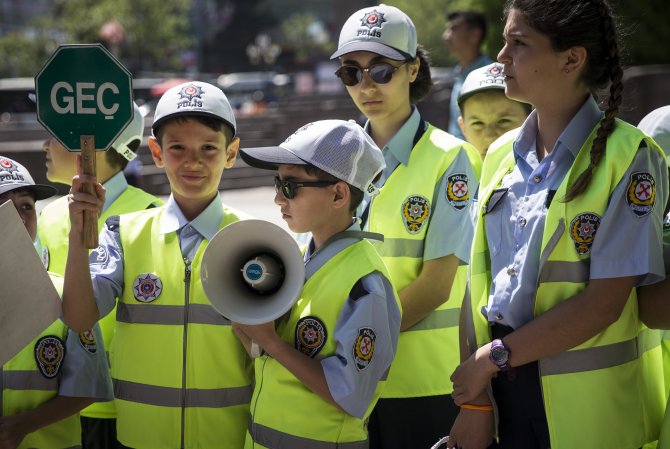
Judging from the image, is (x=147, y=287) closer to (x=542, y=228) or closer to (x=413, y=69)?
(x=542, y=228)

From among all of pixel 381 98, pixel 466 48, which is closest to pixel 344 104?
pixel 466 48

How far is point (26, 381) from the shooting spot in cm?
371

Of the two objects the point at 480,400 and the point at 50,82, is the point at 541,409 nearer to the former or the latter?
the point at 480,400

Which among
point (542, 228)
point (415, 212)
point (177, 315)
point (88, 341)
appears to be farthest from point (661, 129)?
point (88, 341)

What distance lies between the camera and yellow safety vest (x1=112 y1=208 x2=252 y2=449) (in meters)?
3.57

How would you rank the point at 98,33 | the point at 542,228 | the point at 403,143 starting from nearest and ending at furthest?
the point at 542,228, the point at 403,143, the point at 98,33

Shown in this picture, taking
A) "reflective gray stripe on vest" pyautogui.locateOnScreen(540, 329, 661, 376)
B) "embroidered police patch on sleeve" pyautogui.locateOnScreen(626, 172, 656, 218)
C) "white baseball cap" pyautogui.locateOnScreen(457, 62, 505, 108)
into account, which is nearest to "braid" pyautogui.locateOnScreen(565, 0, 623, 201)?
"embroidered police patch on sleeve" pyautogui.locateOnScreen(626, 172, 656, 218)

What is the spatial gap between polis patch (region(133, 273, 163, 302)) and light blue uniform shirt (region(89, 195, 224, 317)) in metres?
0.07

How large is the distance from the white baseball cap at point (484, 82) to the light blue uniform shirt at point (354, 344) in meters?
1.91

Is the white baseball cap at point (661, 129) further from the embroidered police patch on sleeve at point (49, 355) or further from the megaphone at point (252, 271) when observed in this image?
the embroidered police patch on sleeve at point (49, 355)

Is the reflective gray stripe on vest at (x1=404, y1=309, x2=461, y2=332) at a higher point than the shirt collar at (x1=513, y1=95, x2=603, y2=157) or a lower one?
lower

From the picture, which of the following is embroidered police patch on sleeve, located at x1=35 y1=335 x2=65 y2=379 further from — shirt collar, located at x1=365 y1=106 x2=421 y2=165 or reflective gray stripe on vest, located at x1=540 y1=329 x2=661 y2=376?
reflective gray stripe on vest, located at x1=540 y1=329 x2=661 y2=376

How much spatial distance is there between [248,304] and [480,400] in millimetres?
818

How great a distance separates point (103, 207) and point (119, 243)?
643 millimetres
